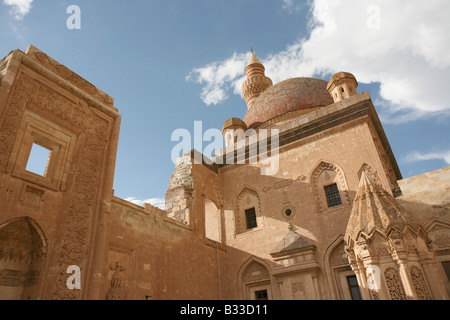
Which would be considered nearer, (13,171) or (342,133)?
(13,171)

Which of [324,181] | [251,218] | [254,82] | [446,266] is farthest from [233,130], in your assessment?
[446,266]

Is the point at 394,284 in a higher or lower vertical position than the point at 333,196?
lower

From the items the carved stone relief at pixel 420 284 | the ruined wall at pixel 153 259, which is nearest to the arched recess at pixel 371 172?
the carved stone relief at pixel 420 284

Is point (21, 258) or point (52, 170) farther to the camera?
point (52, 170)

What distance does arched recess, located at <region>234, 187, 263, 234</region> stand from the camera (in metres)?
11.1

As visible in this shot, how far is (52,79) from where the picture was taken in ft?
22.2

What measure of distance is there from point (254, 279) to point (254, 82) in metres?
14.1

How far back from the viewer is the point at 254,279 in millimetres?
10148

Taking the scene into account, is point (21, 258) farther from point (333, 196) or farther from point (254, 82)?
point (254, 82)

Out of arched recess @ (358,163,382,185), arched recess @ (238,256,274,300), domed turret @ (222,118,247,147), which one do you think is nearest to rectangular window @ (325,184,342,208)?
arched recess @ (358,163,382,185)

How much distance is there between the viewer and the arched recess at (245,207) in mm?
11055
